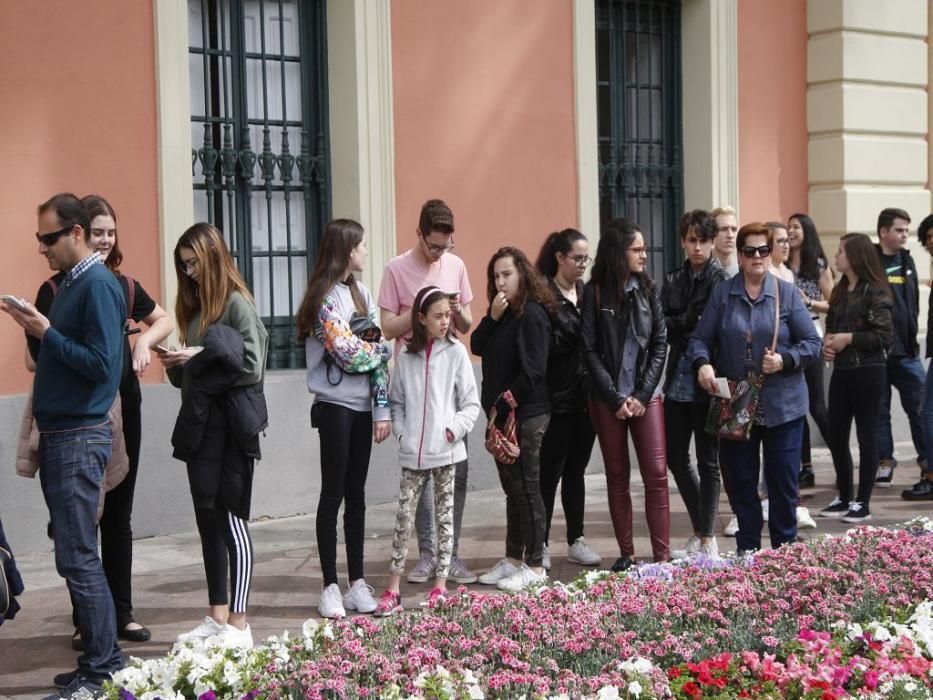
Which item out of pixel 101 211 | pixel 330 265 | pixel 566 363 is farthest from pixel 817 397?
pixel 101 211

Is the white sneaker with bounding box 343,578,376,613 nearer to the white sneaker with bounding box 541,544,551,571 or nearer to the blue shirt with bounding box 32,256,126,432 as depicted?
the white sneaker with bounding box 541,544,551,571

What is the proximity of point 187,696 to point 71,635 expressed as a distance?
7.36 ft

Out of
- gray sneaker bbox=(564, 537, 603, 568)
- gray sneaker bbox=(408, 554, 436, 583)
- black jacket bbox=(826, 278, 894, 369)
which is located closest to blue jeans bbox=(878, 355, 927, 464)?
black jacket bbox=(826, 278, 894, 369)

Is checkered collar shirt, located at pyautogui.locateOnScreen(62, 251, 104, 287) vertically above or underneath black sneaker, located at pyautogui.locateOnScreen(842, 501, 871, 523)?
above

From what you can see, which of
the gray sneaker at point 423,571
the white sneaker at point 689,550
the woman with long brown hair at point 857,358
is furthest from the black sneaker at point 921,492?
the gray sneaker at point 423,571

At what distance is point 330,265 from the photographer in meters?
6.95

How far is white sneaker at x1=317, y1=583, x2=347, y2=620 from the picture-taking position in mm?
6867

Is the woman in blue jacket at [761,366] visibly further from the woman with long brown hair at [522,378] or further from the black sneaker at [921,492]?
the black sneaker at [921,492]

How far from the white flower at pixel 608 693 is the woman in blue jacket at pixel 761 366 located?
2.96 meters

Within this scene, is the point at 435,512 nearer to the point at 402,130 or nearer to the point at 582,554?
the point at 582,554

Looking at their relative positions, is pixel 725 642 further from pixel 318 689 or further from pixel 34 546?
pixel 34 546

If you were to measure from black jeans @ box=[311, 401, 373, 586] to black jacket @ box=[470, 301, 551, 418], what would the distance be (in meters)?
0.74

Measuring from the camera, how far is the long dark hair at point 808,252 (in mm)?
10141

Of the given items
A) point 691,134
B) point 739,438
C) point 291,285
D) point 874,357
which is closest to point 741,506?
point 739,438
